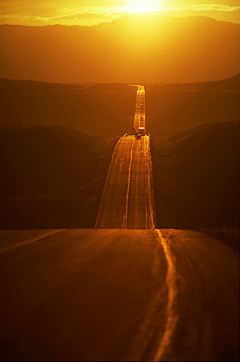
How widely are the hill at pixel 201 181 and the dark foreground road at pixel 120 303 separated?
1554 cm

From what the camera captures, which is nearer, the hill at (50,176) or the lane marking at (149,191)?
the lane marking at (149,191)

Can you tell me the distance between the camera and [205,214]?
3794 centimetres

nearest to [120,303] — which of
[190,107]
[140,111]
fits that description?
[190,107]

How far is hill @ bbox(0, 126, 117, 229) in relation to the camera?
40812 millimetres

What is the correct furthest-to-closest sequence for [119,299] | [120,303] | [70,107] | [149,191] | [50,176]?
1. [70,107]
2. [50,176]
3. [149,191]
4. [119,299]
5. [120,303]

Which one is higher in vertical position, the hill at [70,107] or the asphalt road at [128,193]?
the hill at [70,107]

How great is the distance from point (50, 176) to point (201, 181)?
15.6 metres

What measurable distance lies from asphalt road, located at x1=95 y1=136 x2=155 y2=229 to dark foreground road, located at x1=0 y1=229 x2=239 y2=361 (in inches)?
764

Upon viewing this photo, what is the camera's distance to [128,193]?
44469mm

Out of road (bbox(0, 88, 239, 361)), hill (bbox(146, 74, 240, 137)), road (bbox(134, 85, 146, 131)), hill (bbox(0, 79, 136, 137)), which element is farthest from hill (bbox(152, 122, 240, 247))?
road (bbox(134, 85, 146, 131))

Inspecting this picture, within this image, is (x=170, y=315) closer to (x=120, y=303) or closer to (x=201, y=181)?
(x=120, y=303)

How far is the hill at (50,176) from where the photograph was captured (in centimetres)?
4081

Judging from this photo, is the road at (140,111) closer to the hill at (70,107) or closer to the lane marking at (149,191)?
the hill at (70,107)

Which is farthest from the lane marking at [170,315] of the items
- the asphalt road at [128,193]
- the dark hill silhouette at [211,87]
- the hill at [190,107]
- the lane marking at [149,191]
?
the dark hill silhouette at [211,87]
